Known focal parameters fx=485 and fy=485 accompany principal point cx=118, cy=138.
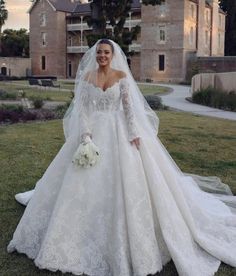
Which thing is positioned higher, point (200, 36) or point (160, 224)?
point (200, 36)

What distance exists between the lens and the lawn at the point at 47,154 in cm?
443

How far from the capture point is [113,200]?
4.14 metres

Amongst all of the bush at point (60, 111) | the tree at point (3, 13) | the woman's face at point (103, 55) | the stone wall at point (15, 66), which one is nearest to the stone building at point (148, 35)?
the stone wall at point (15, 66)

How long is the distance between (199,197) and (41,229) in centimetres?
218

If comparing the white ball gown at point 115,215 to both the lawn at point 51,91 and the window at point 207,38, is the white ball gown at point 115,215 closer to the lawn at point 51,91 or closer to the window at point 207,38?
the lawn at point 51,91

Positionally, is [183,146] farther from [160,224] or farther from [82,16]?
[82,16]

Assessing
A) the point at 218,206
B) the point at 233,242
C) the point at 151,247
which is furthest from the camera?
the point at 218,206

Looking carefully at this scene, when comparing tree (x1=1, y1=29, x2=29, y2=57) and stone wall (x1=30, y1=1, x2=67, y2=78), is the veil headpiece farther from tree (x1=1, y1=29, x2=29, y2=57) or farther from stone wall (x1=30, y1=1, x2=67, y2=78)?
tree (x1=1, y1=29, x2=29, y2=57)

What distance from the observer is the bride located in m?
3.98

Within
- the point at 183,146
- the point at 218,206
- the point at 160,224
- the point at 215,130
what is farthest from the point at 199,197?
the point at 215,130

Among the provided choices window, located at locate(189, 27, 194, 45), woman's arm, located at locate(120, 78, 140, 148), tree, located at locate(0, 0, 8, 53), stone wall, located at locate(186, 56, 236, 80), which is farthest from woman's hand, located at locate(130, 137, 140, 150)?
tree, located at locate(0, 0, 8, 53)

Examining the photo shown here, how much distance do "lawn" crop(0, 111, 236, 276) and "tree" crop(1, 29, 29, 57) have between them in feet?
209

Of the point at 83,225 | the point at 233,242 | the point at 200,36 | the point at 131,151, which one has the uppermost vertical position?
the point at 200,36

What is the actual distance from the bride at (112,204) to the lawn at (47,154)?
20cm
